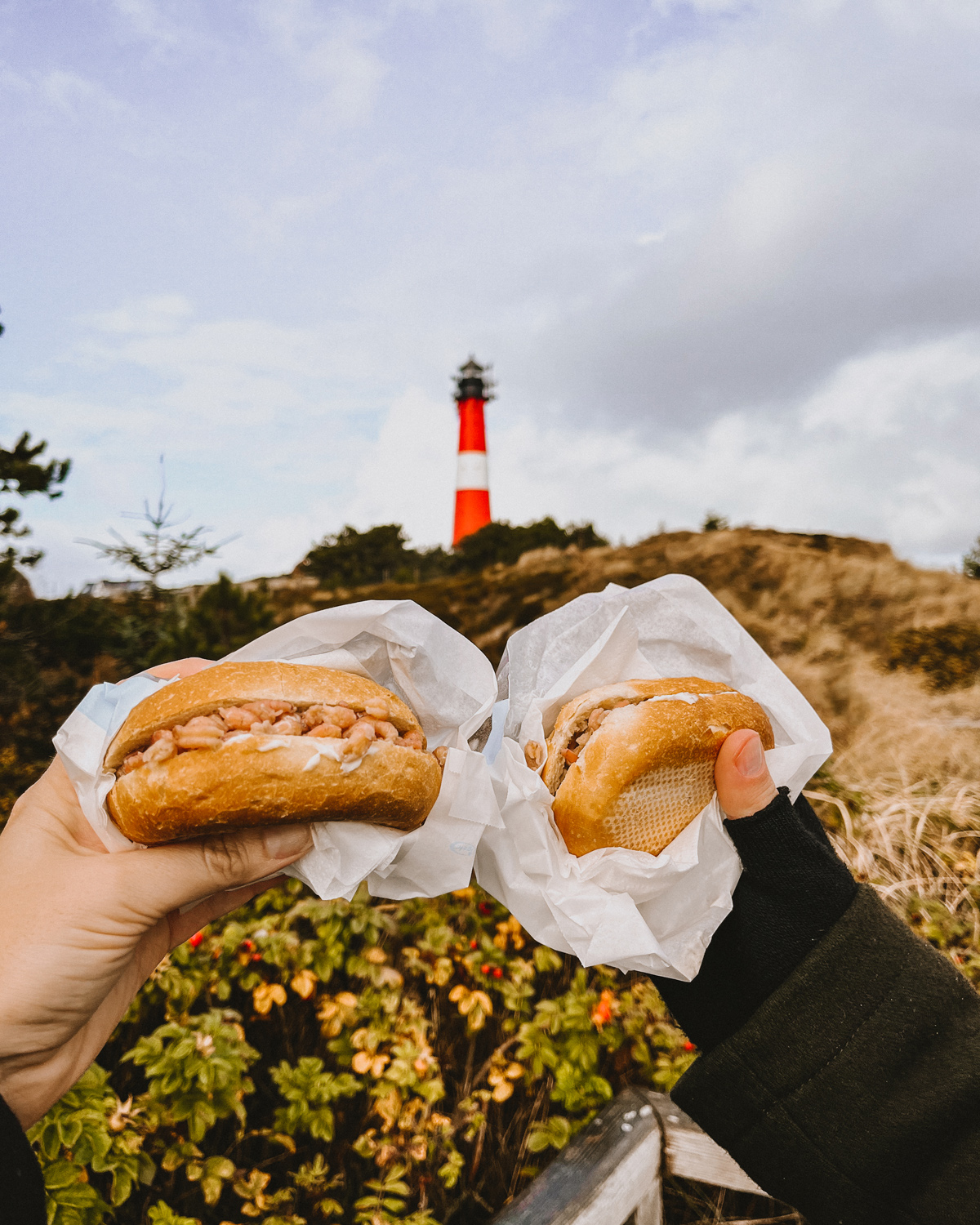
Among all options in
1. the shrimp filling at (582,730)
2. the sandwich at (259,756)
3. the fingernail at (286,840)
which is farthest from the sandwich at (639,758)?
the fingernail at (286,840)

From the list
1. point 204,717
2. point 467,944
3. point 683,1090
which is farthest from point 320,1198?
point 204,717

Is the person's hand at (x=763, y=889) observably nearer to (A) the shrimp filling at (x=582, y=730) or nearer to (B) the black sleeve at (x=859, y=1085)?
(B) the black sleeve at (x=859, y=1085)

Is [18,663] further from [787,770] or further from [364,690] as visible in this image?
[787,770]

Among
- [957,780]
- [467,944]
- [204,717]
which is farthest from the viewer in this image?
[957,780]

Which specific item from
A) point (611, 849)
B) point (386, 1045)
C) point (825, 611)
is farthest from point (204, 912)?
point (825, 611)

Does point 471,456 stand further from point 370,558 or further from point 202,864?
point 202,864

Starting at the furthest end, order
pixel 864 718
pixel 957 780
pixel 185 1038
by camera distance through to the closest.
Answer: pixel 864 718 < pixel 957 780 < pixel 185 1038
